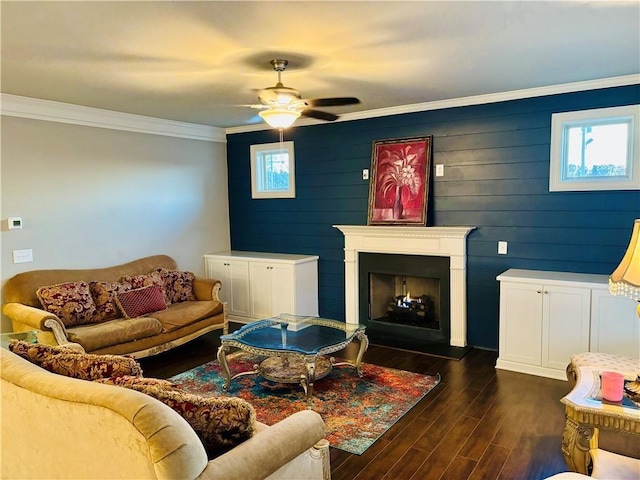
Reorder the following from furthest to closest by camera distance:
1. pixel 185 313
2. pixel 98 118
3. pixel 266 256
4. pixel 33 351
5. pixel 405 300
Result: 1. pixel 266 256
2. pixel 405 300
3. pixel 98 118
4. pixel 185 313
5. pixel 33 351

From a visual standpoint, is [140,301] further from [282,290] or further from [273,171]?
[273,171]

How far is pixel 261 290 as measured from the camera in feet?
19.0

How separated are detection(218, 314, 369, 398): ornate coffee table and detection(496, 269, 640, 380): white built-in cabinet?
1.40 meters

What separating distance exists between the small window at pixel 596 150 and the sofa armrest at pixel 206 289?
3689 mm

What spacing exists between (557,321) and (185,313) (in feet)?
11.7

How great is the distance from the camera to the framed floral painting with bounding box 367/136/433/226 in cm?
499

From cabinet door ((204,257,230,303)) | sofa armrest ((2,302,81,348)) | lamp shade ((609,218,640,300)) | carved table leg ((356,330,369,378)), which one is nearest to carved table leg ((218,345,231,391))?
carved table leg ((356,330,369,378))

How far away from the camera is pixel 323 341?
12.5 ft

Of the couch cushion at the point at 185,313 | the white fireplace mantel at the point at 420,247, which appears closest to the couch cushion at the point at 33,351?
the couch cushion at the point at 185,313

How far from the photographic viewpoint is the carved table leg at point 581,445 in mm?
2377

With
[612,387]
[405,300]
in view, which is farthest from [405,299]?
[612,387]

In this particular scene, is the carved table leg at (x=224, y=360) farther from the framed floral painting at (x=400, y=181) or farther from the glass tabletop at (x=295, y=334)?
the framed floral painting at (x=400, y=181)

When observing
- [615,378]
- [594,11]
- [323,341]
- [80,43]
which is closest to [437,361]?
[323,341]

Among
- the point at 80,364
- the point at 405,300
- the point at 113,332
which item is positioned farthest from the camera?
the point at 405,300
